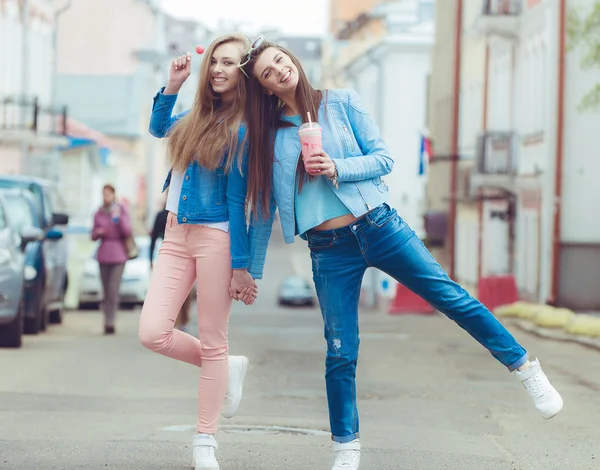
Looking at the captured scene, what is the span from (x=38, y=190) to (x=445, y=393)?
8667 millimetres

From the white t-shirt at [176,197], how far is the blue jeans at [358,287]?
1.39 ft

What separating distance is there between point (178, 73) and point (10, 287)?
7.65 m

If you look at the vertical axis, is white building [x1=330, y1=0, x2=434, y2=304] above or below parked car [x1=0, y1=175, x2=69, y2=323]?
above

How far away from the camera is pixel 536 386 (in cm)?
600

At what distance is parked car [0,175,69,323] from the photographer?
56.2ft

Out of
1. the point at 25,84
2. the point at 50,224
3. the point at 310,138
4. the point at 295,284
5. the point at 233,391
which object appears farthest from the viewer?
the point at 295,284

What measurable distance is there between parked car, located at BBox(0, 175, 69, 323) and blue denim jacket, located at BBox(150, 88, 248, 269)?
10270mm

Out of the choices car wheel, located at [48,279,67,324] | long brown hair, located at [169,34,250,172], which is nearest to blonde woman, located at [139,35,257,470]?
long brown hair, located at [169,34,250,172]

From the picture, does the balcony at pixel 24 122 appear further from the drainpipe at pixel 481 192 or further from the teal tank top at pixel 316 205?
the teal tank top at pixel 316 205

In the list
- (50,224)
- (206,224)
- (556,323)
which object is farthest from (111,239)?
(206,224)

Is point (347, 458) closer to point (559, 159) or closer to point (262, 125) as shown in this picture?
point (262, 125)

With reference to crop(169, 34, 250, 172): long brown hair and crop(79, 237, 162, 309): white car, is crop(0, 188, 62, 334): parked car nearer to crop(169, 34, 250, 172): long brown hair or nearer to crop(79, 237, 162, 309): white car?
crop(169, 34, 250, 172): long brown hair

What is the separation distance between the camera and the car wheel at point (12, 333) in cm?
1381

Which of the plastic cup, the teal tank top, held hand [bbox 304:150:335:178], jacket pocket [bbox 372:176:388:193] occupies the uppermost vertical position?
the plastic cup
